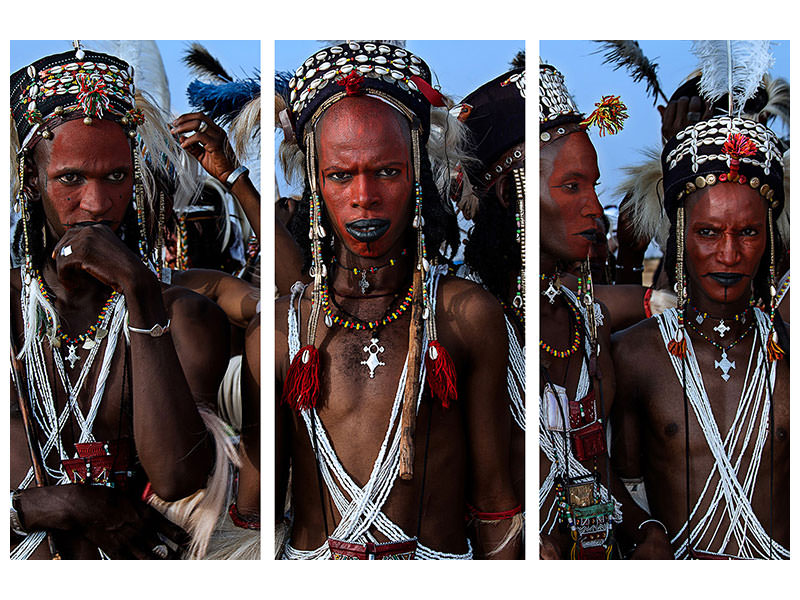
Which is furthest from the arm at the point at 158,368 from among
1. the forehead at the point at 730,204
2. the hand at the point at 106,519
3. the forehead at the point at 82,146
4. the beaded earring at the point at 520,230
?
the forehead at the point at 730,204

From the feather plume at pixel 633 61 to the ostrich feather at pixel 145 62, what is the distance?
1.51m

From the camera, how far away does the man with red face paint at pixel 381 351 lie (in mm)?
3182

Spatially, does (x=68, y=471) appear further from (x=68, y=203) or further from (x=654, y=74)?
(x=654, y=74)

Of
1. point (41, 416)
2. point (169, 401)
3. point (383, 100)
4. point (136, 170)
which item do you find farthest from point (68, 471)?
point (383, 100)

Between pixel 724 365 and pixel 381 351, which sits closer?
pixel 381 351

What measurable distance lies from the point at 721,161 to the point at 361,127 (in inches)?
49.2

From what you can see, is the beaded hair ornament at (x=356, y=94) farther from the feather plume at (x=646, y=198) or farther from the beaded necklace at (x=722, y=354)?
the beaded necklace at (x=722, y=354)

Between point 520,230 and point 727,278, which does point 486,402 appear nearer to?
point 520,230

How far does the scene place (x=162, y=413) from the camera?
10.6 feet

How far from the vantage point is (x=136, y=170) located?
3277 millimetres

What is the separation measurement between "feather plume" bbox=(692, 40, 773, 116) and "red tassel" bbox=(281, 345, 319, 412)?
5.41 feet

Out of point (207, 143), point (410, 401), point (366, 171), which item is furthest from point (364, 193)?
point (410, 401)

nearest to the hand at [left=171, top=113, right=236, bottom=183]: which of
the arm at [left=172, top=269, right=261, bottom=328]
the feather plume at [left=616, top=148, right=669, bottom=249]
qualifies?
the arm at [left=172, top=269, right=261, bottom=328]
